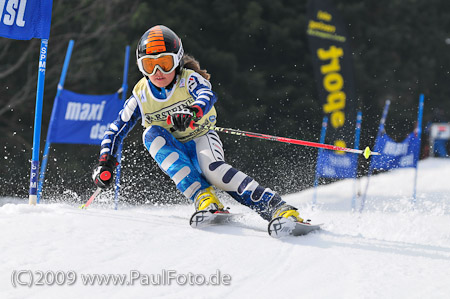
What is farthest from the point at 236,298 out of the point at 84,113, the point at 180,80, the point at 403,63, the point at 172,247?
the point at 403,63

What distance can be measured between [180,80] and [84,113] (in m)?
2.84

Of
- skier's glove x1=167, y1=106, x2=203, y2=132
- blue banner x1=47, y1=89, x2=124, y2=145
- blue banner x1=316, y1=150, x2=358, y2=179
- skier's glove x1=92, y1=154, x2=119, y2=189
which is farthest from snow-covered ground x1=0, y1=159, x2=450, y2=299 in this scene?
blue banner x1=316, y1=150, x2=358, y2=179

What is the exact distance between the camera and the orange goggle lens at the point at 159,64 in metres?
3.65

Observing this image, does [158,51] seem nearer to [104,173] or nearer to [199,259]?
[104,173]

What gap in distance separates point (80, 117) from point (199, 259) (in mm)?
3927

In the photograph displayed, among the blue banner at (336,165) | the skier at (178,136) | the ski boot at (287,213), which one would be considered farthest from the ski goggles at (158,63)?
the blue banner at (336,165)

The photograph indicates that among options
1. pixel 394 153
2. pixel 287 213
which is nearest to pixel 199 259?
pixel 287 213

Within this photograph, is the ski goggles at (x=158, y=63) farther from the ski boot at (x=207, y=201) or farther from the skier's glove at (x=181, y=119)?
the ski boot at (x=207, y=201)

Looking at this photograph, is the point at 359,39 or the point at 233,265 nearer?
the point at 233,265

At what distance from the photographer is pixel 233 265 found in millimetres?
2723

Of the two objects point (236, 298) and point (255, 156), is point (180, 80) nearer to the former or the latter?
point (236, 298)

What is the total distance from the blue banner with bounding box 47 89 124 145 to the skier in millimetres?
2568

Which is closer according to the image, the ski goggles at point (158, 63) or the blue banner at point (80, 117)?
the ski goggles at point (158, 63)

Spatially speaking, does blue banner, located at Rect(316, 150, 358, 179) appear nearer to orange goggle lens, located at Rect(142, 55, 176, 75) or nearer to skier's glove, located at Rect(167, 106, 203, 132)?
orange goggle lens, located at Rect(142, 55, 176, 75)
